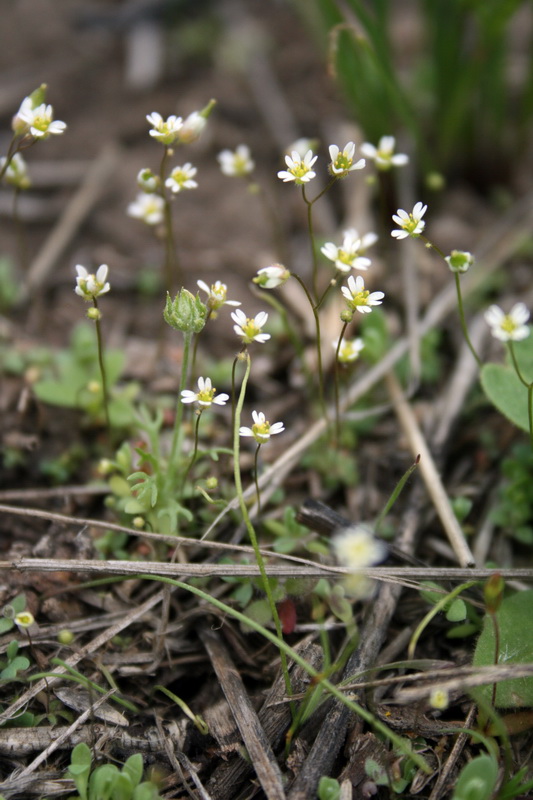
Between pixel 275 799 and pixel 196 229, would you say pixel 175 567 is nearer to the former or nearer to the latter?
pixel 275 799

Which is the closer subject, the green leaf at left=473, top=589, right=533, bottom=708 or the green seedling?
the green seedling

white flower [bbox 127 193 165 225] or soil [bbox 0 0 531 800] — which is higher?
white flower [bbox 127 193 165 225]

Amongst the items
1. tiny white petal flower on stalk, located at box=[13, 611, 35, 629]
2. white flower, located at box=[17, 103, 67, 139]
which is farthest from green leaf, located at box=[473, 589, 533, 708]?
white flower, located at box=[17, 103, 67, 139]

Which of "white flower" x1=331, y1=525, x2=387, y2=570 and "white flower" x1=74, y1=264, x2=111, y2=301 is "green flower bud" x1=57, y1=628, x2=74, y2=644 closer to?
"white flower" x1=331, y1=525, x2=387, y2=570

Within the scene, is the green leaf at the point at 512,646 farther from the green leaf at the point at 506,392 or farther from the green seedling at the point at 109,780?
the green seedling at the point at 109,780

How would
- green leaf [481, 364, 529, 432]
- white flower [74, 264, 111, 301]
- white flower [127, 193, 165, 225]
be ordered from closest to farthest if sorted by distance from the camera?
white flower [74, 264, 111, 301] < green leaf [481, 364, 529, 432] < white flower [127, 193, 165, 225]

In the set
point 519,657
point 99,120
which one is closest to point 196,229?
point 99,120

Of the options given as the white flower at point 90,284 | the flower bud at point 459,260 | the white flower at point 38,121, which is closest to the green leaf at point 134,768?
the white flower at point 90,284
